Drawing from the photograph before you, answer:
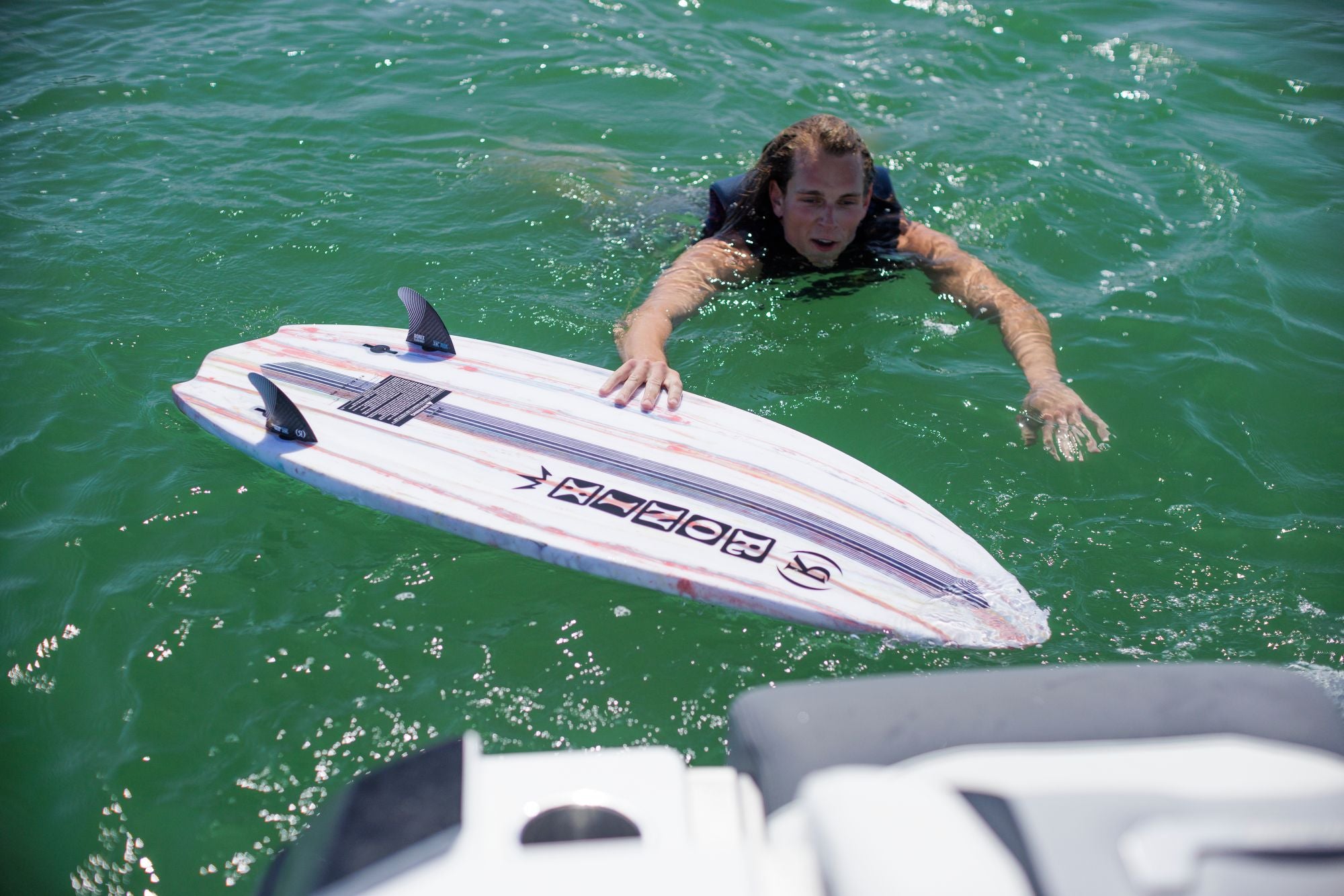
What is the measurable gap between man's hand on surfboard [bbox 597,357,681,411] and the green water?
412 mm

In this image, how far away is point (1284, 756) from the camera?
1.41m

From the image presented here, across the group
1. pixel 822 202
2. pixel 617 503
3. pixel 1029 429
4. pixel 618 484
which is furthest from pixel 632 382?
pixel 1029 429

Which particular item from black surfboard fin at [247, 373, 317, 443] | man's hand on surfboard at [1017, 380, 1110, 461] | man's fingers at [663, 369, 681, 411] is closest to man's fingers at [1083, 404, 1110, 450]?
man's hand on surfboard at [1017, 380, 1110, 461]

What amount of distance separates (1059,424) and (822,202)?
1.41 metres

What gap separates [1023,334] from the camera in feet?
13.5

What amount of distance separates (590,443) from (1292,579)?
2.50 meters

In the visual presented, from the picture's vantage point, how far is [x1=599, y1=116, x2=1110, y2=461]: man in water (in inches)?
147

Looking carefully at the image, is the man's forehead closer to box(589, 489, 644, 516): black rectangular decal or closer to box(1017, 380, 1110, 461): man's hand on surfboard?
box(1017, 380, 1110, 461): man's hand on surfboard

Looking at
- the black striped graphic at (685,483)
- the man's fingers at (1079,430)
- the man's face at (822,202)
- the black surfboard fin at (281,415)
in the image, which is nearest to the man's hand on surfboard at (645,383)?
the black striped graphic at (685,483)

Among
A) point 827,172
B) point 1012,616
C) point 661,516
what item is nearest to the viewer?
point 1012,616

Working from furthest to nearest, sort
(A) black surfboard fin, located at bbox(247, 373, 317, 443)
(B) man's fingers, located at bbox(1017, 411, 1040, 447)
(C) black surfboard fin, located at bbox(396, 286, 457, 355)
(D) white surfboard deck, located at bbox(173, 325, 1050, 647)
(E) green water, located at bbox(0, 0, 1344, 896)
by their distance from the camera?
(C) black surfboard fin, located at bbox(396, 286, 457, 355) → (B) man's fingers, located at bbox(1017, 411, 1040, 447) → (A) black surfboard fin, located at bbox(247, 373, 317, 443) → (D) white surfboard deck, located at bbox(173, 325, 1050, 647) → (E) green water, located at bbox(0, 0, 1344, 896)

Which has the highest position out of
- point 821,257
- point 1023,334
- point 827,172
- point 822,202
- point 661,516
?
point 827,172

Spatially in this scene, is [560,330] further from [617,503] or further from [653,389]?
[617,503]

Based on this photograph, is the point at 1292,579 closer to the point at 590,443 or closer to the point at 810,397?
the point at 810,397
